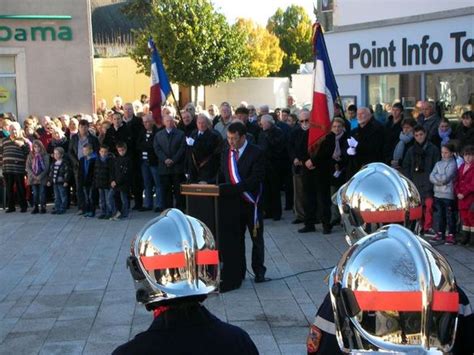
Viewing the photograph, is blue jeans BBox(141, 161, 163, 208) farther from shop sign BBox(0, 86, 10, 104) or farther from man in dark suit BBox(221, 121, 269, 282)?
shop sign BBox(0, 86, 10, 104)

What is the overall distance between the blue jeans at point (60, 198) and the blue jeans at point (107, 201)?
1.11 metres

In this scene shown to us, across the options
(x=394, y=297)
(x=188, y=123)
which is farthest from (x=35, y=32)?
(x=394, y=297)

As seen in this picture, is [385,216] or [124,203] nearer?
[385,216]

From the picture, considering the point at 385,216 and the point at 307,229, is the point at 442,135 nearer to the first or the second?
the point at 307,229

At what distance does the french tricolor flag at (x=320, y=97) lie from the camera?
10.9m

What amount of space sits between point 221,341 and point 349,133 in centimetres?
1013

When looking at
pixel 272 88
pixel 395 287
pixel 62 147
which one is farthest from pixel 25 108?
pixel 272 88

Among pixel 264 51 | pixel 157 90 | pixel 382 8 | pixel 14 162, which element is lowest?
pixel 14 162

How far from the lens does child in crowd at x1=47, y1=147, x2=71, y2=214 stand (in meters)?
15.0

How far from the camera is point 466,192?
1039 centimetres

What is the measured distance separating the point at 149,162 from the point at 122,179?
0.85 meters

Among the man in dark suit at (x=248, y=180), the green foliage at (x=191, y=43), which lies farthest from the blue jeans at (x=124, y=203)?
the green foliage at (x=191, y=43)

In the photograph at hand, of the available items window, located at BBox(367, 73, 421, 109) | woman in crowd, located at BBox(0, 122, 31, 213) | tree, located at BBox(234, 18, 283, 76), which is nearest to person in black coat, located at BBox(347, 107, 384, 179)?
window, located at BBox(367, 73, 421, 109)

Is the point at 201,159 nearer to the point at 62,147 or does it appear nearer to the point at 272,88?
the point at 62,147
